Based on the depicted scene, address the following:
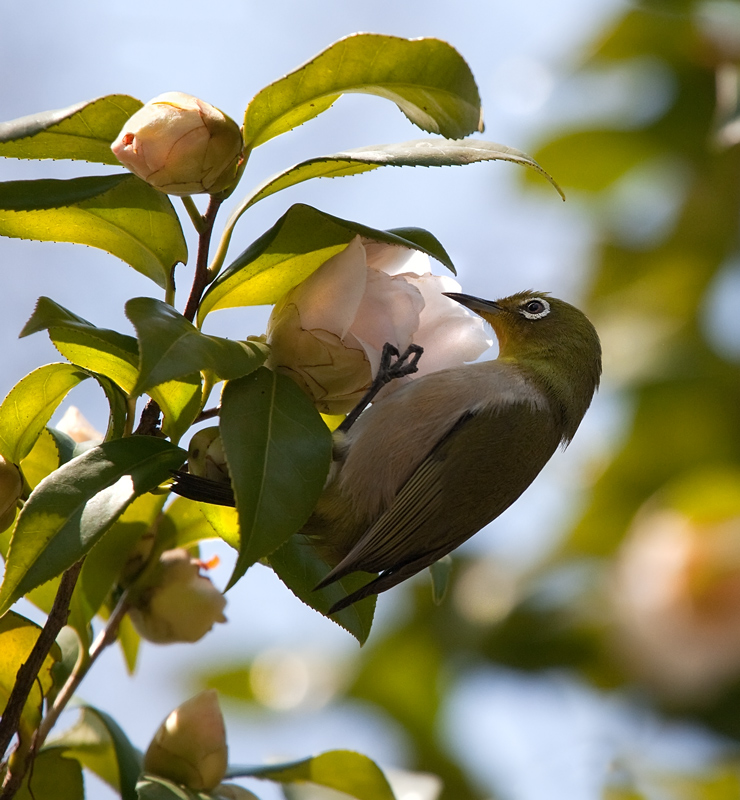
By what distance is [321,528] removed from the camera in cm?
181

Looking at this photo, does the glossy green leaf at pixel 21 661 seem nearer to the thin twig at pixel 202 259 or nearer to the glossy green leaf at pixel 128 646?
the glossy green leaf at pixel 128 646

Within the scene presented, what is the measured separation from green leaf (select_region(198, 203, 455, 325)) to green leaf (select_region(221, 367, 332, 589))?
0.61 ft

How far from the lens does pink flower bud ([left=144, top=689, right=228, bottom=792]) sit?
5.29 ft

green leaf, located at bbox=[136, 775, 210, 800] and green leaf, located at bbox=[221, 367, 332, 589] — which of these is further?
green leaf, located at bbox=[136, 775, 210, 800]

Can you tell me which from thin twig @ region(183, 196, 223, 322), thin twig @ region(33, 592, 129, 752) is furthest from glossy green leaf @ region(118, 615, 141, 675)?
thin twig @ region(183, 196, 223, 322)

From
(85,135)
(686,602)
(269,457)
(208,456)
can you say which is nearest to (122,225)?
(85,135)

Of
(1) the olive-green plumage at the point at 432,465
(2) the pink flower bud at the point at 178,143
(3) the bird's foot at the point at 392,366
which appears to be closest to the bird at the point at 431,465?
(1) the olive-green plumage at the point at 432,465

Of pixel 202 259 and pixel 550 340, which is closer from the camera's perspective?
pixel 202 259

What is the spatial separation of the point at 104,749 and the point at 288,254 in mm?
994

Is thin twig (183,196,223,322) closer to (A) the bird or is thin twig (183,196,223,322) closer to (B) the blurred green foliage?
(A) the bird

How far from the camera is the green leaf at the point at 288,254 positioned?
57.7 inches

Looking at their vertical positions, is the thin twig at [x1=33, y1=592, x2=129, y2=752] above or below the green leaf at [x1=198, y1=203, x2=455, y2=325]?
below

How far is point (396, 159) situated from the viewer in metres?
1.41

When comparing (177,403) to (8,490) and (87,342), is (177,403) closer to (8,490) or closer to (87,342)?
(87,342)
